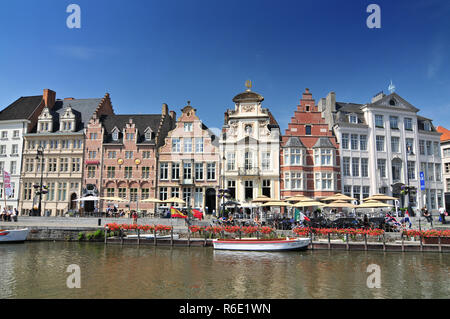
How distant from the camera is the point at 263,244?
23141mm

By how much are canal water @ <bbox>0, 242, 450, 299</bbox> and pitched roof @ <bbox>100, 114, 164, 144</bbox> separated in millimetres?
20535

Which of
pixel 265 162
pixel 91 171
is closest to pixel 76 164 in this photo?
pixel 91 171

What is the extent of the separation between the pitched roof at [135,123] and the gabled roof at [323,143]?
20.1 metres

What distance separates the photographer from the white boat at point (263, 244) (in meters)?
23.0

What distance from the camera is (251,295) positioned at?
1272 cm

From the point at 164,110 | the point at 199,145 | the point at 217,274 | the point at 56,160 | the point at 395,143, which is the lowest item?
the point at 217,274

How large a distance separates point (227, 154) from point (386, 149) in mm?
19966

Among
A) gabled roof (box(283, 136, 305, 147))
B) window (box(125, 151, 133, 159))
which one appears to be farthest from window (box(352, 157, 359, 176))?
window (box(125, 151, 133, 159))

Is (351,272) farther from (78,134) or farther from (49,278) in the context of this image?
(78,134)

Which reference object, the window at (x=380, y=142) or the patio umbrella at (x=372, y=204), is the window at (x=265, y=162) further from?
the window at (x=380, y=142)

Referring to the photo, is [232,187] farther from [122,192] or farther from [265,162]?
[122,192]

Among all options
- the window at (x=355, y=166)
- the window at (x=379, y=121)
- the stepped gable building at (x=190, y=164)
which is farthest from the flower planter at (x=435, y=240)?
the stepped gable building at (x=190, y=164)
